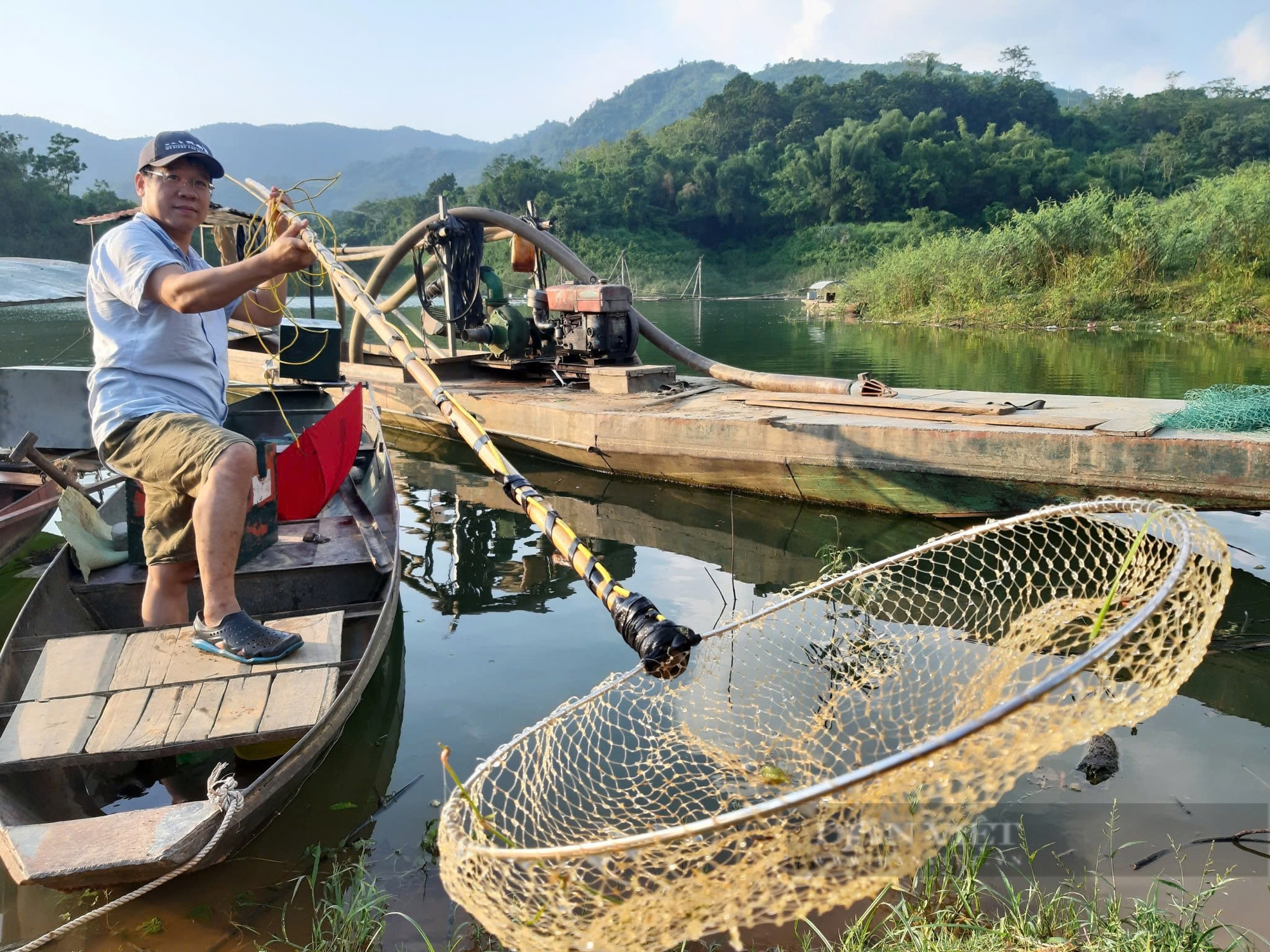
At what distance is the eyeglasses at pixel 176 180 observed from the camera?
3.53 metres

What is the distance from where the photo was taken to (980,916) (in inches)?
111

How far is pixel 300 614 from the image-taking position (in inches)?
160

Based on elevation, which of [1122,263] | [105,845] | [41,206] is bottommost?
[105,845]

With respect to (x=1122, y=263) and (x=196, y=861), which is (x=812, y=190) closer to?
(x=1122, y=263)

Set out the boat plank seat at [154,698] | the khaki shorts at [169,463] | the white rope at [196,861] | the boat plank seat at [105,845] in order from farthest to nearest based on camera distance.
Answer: the khaki shorts at [169,463] → the boat plank seat at [154,698] → the white rope at [196,861] → the boat plank seat at [105,845]

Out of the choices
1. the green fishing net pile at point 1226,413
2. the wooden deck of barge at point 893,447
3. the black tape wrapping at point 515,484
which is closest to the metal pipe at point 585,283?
the wooden deck of barge at point 893,447

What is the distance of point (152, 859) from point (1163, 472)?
244 inches

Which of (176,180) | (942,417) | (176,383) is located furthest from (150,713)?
(942,417)

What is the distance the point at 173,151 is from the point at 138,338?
0.75 metres

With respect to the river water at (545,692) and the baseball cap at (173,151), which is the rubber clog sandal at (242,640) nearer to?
the river water at (545,692)

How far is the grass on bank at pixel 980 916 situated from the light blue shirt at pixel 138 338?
1912mm

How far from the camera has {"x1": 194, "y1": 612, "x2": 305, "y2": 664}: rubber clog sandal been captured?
353 centimetres

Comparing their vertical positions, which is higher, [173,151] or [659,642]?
[173,151]

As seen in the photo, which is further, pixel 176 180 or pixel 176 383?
pixel 176 383
